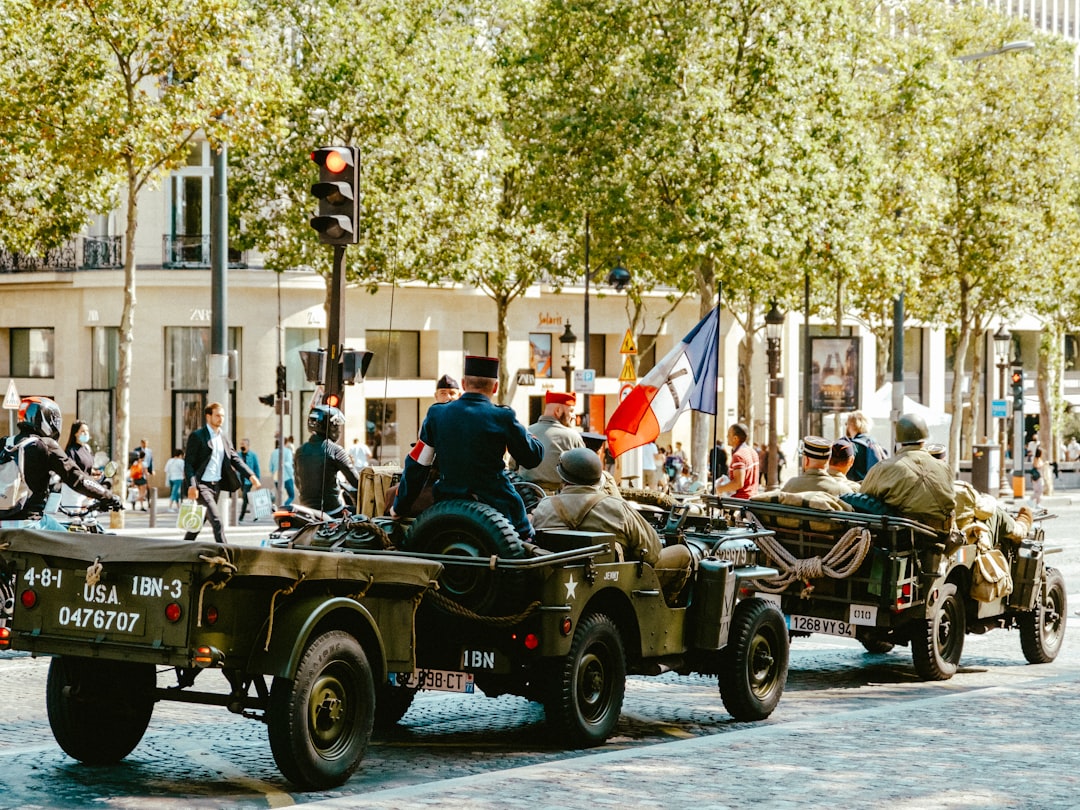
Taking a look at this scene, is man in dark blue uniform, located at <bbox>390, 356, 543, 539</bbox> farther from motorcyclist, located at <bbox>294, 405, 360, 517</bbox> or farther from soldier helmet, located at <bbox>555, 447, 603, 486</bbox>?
motorcyclist, located at <bbox>294, 405, 360, 517</bbox>

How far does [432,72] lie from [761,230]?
8010 millimetres

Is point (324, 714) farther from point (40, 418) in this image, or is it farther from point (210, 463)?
point (210, 463)

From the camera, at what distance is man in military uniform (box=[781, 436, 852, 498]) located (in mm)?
12320

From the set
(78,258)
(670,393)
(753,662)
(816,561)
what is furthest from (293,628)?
(78,258)

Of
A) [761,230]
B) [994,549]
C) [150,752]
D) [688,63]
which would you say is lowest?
[150,752]

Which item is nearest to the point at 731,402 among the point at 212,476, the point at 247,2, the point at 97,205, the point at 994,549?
the point at 247,2

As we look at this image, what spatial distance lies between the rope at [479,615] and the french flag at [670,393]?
5503mm

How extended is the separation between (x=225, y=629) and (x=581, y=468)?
8.70ft

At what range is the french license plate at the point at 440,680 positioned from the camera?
8.81 meters

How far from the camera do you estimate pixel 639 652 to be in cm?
950

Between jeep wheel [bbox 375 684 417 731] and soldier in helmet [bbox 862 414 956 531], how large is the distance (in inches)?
159

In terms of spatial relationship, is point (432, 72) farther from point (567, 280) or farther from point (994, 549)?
point (994, 549)

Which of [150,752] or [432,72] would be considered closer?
[150,752]

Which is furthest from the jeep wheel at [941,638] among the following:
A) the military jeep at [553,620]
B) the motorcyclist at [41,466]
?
the motorcyclist at [41,466]
